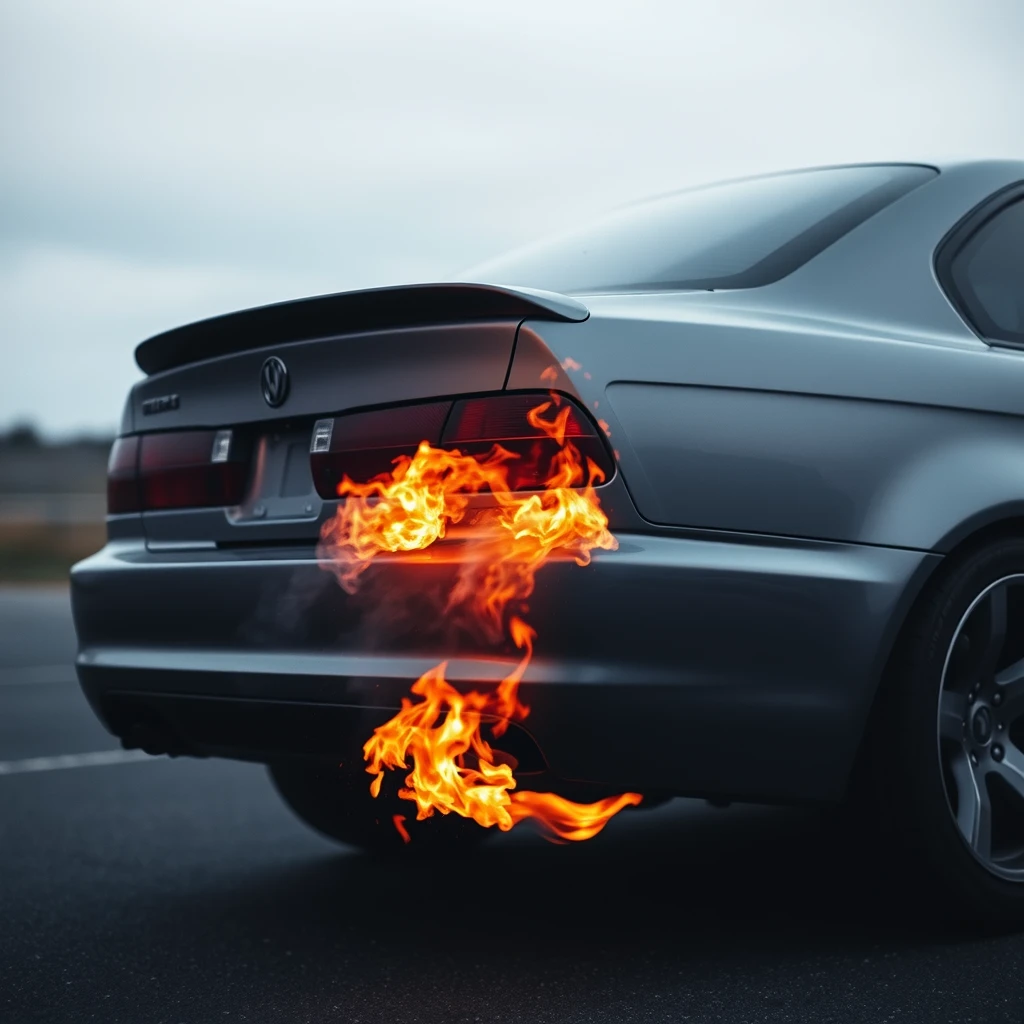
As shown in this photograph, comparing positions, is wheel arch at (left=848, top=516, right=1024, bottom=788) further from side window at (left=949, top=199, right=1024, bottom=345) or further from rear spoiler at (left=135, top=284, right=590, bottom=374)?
rear spoiler at (left=135, top=284, right=590, bottom=374)

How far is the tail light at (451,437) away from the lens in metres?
2.79

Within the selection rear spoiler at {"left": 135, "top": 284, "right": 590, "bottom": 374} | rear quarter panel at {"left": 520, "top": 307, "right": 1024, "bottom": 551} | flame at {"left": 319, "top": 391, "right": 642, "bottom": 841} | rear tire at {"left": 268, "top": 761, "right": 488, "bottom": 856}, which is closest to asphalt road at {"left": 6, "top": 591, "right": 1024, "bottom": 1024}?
rear tire at {"left": 268, "top": 761, "right": 488, "bottom": 856}

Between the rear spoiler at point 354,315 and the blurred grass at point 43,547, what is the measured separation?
19.9 m

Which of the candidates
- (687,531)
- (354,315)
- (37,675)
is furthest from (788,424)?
(37,675)

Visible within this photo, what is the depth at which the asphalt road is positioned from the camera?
2904 millimetres

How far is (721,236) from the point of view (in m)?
3.58

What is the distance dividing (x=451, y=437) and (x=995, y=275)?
1.49 metres

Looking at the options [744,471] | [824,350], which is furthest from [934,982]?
[824,350]

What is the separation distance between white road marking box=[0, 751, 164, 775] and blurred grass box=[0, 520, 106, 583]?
16.4 meters

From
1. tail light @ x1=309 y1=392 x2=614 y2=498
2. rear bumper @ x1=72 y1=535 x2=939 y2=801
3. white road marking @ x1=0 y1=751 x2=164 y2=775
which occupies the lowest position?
white road marking @ x1=0 y1=751 x2=164 y2=775

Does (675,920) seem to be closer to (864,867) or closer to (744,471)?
(864,867)

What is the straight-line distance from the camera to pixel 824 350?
10.0 feet

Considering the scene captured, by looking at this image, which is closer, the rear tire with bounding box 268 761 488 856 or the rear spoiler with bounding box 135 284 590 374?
the rear spoiler with bounding box 135 284 590 374

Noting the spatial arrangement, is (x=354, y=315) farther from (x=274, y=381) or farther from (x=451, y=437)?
(x=451, y=437)
